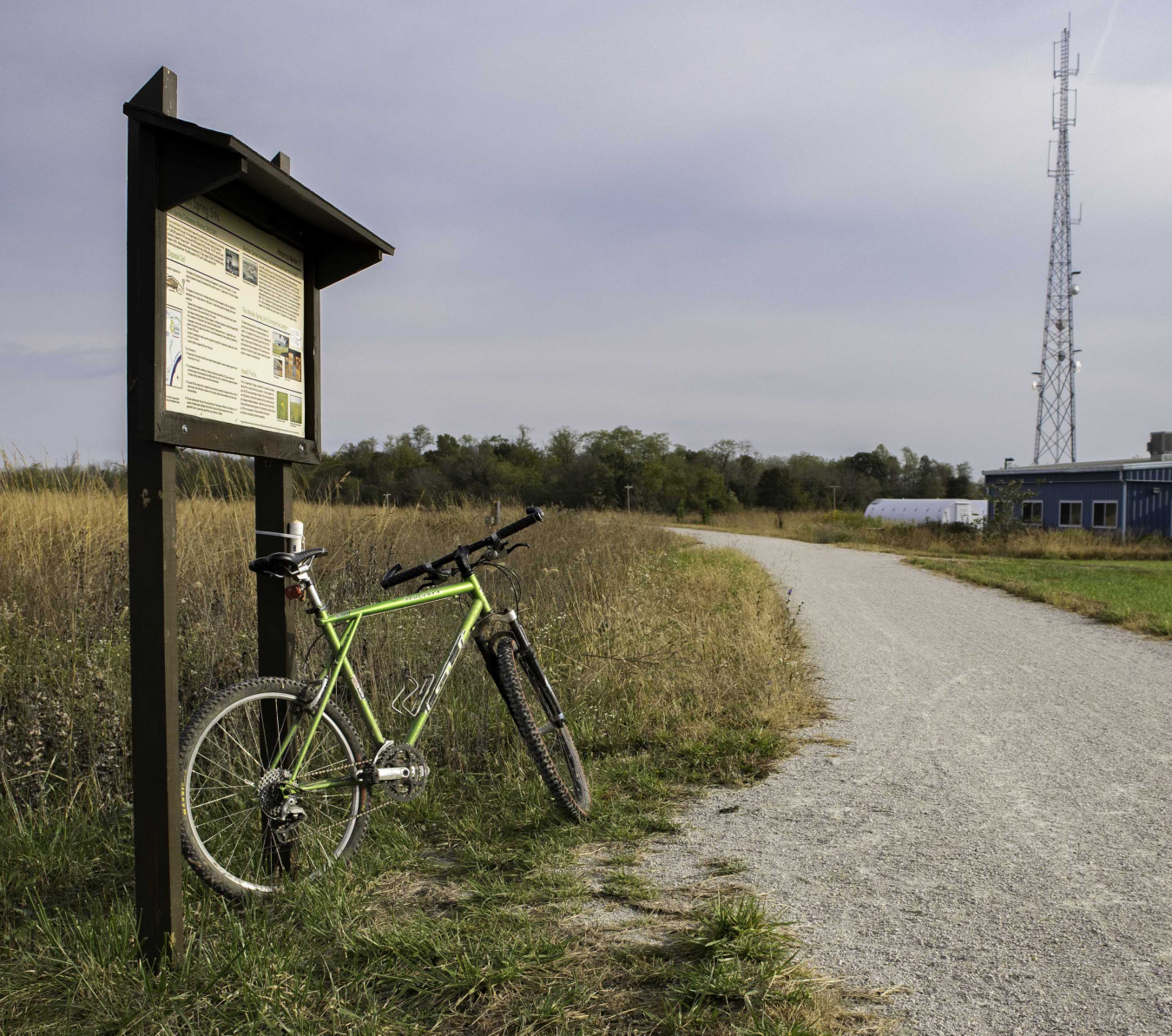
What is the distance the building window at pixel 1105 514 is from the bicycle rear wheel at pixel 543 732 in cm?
3231

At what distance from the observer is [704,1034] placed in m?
2.34

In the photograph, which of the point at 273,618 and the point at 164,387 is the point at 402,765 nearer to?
the point at 273,618

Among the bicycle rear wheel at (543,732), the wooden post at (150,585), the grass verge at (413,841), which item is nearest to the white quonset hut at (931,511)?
the grass verge at (413,841)

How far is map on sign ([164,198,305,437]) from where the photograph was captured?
2.74 m

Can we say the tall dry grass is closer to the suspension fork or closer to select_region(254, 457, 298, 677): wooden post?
select_region(254, 457, 298, 677): wooden post

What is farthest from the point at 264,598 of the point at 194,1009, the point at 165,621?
the point at 194,1009

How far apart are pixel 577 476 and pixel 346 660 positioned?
3768 centimetres

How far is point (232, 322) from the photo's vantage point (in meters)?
3.03

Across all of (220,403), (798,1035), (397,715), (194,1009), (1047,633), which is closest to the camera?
(798,1035)

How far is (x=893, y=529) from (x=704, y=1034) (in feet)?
103

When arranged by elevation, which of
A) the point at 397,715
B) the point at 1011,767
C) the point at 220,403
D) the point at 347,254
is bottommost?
the point at 1011,767

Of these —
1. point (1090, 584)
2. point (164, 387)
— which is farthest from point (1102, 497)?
point (164, 387)

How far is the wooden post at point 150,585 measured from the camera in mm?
2592

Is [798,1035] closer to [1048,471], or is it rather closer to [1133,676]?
[1133,676]
